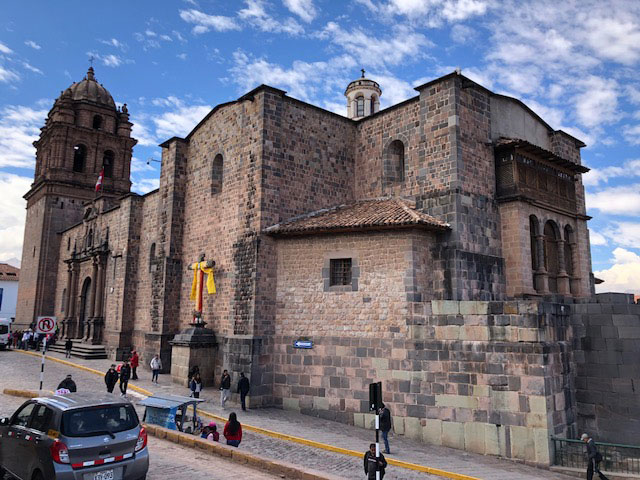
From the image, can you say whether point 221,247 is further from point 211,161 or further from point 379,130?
point 379,130

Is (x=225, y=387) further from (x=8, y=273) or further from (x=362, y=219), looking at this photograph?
(x=8, y=273)

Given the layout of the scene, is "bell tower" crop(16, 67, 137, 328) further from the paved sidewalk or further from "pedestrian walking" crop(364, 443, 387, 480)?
"pedestrian walking" crop(364, 443, 387, 480)

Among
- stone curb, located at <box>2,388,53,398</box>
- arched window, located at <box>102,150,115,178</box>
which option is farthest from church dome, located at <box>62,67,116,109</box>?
stone curb, located at <box>2,388,53,398</box>

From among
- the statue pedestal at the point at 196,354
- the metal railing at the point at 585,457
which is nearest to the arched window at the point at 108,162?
the statue pedestal at the point at 196,354

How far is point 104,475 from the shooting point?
7062 mm

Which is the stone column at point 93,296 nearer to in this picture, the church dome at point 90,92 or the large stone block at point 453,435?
the church dome at point 90,92

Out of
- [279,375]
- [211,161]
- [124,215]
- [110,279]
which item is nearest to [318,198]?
[211,161]

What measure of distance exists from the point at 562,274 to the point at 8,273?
2499 inches

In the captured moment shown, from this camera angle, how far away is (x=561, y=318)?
555 inches

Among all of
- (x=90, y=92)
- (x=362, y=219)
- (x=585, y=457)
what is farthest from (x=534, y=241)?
(x=90, y=92)

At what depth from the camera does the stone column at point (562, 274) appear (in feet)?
62.5

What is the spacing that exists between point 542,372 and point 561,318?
2.39 m

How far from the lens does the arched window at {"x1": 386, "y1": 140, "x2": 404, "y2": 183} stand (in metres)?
19.4

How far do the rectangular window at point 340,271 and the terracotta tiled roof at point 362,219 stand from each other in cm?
111
